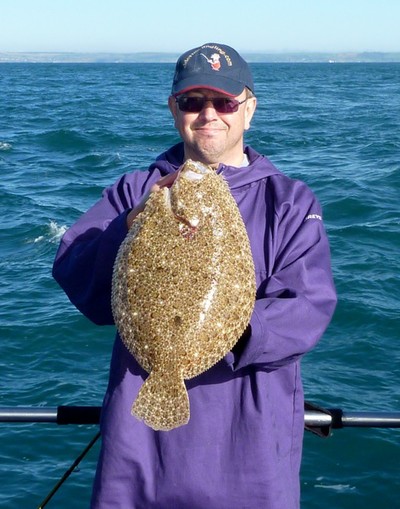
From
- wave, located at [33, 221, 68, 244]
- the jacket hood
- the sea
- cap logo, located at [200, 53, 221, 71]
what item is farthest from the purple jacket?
wave, located at [33, 221, 68, 244]

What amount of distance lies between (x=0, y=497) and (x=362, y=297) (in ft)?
27.9

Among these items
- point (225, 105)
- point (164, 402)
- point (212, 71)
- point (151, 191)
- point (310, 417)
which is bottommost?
point (310, 417)

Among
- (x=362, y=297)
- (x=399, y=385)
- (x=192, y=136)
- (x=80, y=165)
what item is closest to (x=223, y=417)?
(x=192, y=136)

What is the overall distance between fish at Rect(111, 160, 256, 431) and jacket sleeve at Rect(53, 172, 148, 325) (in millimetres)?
129

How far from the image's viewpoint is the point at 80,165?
28.6 metres

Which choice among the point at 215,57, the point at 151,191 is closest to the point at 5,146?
the point at 215,57

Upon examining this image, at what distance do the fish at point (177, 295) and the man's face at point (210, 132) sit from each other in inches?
19.6

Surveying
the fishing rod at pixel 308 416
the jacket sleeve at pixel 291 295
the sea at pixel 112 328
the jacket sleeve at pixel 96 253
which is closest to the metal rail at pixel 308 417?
the fishing rod at pixel 308 416

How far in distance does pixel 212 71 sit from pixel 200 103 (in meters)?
0.16

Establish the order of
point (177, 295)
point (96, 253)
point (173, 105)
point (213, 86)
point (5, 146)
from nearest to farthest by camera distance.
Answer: point (177, 295) → point (96, 253) → point (213, 86) → point (173, 105) → point (5, 146)

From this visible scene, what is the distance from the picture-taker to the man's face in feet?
11.7

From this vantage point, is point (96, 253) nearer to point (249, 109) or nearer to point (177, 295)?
point (177, 295)

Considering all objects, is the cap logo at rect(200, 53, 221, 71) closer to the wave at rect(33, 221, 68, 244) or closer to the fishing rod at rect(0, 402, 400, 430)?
the fishing rod at rect(0, 402, 400, 430)

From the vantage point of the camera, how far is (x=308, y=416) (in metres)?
3.87
